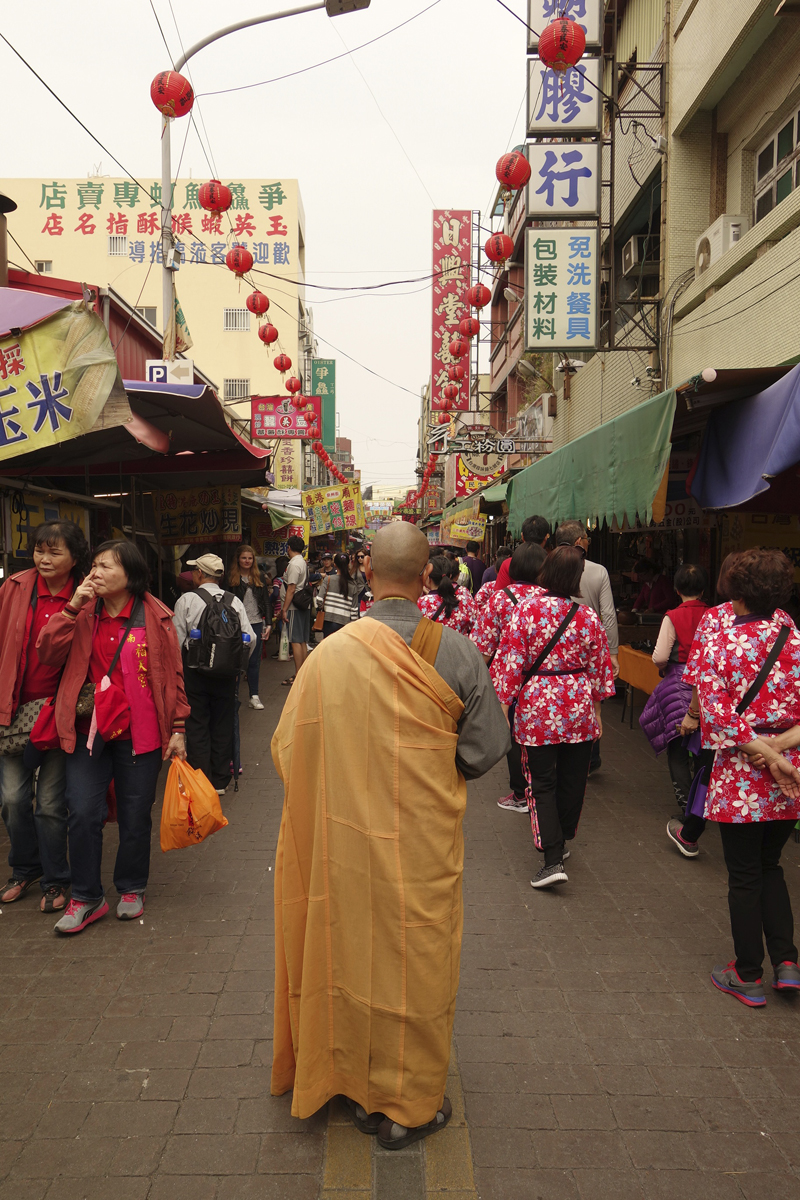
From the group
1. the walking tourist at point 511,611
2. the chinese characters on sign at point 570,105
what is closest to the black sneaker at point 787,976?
the walking tourist at point 511,611

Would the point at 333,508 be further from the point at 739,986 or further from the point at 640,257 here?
the point at 739,986

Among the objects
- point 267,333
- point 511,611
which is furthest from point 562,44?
point 267,333

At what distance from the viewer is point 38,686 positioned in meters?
4.32

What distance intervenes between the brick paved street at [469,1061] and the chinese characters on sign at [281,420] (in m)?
17.5

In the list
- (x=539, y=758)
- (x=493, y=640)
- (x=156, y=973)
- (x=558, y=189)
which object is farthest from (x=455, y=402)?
(x=156, y=973)

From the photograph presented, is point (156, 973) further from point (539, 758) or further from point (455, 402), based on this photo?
point (455, 402)

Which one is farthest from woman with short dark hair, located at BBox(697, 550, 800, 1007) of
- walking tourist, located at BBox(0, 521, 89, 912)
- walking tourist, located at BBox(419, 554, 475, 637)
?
walking tourist, located at BBox(419, 554, 475, 637)

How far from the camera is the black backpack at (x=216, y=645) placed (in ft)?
19.9

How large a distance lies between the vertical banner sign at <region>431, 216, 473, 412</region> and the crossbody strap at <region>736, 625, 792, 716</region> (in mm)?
19314

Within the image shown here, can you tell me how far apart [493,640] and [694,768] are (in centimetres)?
167

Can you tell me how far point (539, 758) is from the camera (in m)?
4.82

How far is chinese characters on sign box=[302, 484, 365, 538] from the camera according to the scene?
1923 cm

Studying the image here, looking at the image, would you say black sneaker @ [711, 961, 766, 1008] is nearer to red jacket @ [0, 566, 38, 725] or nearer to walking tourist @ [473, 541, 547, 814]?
walking tourist @ [473, 541, 547, 814]

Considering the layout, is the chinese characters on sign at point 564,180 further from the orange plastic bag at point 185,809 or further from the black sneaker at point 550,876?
the orange plastic bag at point 185,809
